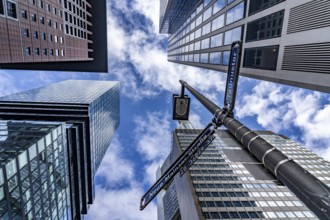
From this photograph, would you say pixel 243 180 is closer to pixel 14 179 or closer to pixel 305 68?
pixel 305 68

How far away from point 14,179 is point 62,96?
4804 centimetres

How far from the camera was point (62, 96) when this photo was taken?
60.5 m

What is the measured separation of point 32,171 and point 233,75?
2560 cm

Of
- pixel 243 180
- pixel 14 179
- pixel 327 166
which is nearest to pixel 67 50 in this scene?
pixel 14 179

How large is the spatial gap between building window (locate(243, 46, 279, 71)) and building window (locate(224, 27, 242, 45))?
274 cm

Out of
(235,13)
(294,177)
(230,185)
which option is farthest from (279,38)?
(230,185)

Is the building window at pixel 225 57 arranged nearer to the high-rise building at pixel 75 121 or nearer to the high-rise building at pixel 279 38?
the high-rise building at pixel 279 38

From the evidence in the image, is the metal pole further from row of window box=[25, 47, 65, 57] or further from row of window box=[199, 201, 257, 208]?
row of window box=[199, 201, 257, 208]

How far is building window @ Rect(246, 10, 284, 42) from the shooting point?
16444 mm

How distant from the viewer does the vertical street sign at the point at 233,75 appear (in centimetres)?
767

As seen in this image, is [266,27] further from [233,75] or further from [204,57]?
[204,57]

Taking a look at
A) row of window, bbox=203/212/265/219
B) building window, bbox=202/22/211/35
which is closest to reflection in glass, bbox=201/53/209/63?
building window, bbox=202/22/211/35

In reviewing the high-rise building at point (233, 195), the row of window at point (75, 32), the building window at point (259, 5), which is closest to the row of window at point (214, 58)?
the building window at point (259, 5)

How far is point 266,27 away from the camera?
1845 centimetres
